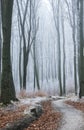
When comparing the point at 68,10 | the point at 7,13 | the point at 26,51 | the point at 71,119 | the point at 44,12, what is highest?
the point at 44,12

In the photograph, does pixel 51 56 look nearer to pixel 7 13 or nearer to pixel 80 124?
pixel 7 13

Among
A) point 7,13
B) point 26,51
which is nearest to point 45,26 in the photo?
point 26,51

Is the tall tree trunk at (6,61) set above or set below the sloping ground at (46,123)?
above

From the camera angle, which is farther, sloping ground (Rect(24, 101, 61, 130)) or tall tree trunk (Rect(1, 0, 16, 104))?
tall tree trunk (Rect(1, 0, 16, 104))

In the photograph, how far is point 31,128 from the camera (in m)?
9.11

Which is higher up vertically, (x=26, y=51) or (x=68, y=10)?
(x=68, y=10)

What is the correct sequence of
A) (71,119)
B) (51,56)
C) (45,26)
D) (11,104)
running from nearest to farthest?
(71,119), (11,104), (45,26), (51,56)

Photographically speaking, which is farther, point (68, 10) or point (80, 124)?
point (68, 10)

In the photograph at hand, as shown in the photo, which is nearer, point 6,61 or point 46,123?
point 46,123

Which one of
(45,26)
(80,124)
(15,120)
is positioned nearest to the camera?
(15,120)

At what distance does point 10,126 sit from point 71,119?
9.97 ft

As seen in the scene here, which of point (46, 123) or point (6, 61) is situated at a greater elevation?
point (6, 61)

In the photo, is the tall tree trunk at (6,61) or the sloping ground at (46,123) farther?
the tall tree trunk at (6,61)

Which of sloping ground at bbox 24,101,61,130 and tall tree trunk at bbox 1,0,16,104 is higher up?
tall tree trunk at bbox 1,0,16,104
